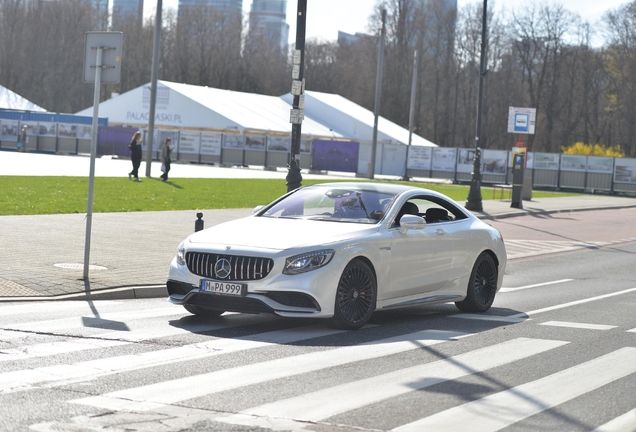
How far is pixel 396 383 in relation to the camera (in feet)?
24.5

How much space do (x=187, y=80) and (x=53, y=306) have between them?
359 ft

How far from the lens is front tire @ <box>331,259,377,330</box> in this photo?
385 inches

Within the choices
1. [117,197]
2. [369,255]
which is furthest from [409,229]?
[117,197]

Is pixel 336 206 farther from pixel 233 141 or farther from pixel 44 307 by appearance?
pixel 233 141

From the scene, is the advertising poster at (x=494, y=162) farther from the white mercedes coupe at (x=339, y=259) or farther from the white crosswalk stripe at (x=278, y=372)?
the white crosswalk stripe at (x=278, y=372)

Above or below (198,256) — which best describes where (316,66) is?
above

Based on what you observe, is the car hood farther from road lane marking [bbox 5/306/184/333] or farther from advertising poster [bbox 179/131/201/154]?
advertising poster [bbox 179/131/201/154]

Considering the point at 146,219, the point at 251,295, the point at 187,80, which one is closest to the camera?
the point at 251,295

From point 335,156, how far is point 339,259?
5946 centimetres

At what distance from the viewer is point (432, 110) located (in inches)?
4232

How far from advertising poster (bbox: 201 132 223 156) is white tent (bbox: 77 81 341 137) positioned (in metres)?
0.73

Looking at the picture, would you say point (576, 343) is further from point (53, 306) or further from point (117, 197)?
point (117, 197)

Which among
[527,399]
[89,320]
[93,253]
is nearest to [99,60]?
[93,253]

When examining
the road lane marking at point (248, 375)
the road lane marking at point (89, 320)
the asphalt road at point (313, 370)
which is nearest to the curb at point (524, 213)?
the asphalt road at point (313, 370)
